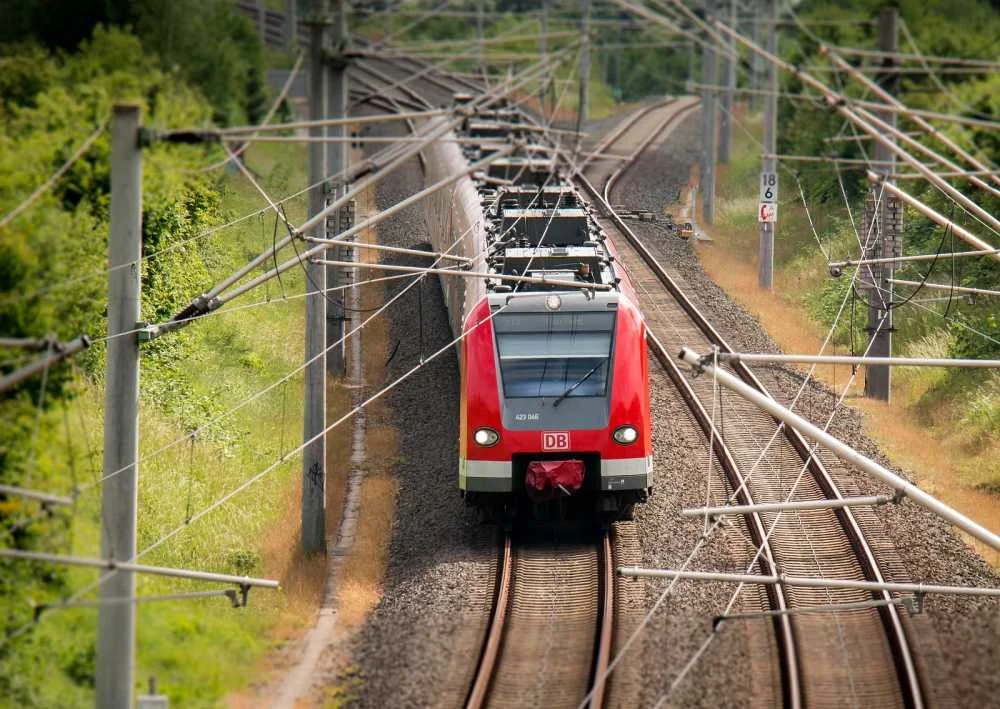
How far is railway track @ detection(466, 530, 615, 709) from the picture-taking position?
1504 centimetres

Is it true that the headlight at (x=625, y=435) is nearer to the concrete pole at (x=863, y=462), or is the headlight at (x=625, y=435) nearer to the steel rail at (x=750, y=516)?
the steel rail at (x=750, y=516)

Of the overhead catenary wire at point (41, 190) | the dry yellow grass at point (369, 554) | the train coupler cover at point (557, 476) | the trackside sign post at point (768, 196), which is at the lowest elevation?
the dry yellow grass at point (369, 554)

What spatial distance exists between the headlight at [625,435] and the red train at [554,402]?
12 millimetres

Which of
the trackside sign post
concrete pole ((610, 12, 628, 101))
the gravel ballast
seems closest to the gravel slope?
the gravel ballast

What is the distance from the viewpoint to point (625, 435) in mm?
18625

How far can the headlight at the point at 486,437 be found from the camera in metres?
18.6

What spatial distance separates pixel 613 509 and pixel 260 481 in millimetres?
5915

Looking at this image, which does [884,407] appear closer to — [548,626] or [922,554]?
[922,554]

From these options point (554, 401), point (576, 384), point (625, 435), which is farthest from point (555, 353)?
point (625, 435)

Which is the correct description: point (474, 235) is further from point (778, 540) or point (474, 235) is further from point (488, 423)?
point (778, 540)

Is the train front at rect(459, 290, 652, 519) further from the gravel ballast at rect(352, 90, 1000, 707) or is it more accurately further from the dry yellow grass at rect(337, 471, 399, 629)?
the dry yellow grass at rect(337, 471, 399, 629)

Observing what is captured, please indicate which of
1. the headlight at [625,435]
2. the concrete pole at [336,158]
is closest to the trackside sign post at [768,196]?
the concrete pole at [336,158]

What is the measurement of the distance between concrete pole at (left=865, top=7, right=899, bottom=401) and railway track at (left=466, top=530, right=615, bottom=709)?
838 cm

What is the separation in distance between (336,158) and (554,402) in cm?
1118
